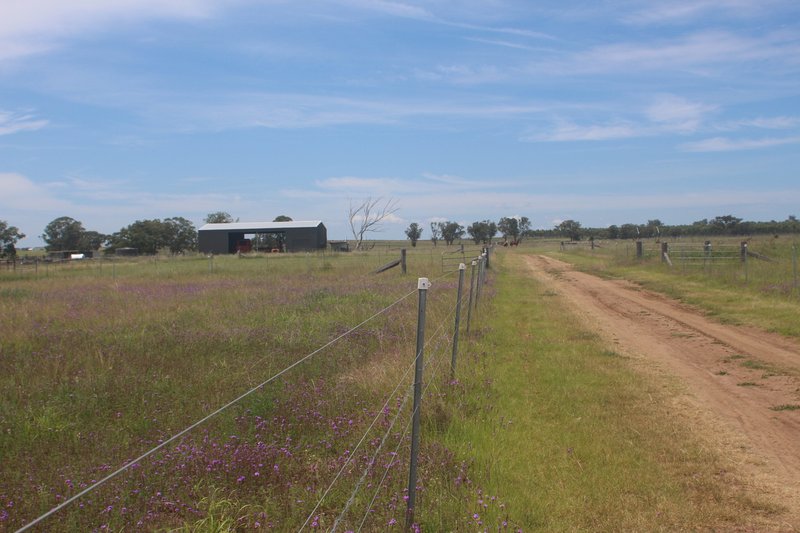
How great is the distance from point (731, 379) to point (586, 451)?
3642 millimetres

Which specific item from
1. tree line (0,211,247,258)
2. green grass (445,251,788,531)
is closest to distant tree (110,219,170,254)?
tree line (0,211,247,258)

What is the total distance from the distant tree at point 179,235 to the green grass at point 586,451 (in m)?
90.2

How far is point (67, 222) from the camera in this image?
103 m

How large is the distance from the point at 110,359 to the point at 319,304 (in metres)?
6.07

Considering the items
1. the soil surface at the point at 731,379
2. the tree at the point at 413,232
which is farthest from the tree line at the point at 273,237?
the soil surface at the point at 731,379

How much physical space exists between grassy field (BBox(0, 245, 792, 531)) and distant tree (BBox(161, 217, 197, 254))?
85513mm

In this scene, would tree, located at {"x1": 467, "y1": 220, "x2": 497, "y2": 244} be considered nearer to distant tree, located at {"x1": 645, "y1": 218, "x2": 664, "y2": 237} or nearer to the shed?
distant tree, located at {"x1": 645, "y1": 218, "x2": 664, "y2": 237}

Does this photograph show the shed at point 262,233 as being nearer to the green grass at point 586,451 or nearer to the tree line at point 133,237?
the tree line at point 133,237

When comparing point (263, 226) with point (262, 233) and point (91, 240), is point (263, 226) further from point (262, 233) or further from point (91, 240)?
point (91, 240)

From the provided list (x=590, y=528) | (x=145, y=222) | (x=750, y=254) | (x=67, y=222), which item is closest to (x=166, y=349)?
(x=590, y=528)

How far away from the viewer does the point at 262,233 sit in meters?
70.5

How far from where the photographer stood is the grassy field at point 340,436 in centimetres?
424

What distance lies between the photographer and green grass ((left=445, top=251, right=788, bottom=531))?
4219 mm

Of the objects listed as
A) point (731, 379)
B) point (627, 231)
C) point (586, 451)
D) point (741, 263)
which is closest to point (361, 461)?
point (586, 451)
